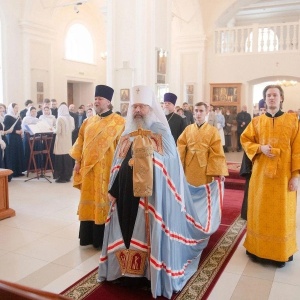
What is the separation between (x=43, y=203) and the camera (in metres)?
6.53

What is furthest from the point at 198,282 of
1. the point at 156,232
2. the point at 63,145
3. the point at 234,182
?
the point at 63,145

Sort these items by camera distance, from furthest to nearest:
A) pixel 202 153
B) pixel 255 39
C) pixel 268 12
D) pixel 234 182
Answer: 1. pixel 268 12
2. pixel 255 39
3. pixel 234 182
4. pixel 202 153

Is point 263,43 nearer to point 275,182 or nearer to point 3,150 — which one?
point 3,150

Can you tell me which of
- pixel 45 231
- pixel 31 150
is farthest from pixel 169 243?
pixel 31 150

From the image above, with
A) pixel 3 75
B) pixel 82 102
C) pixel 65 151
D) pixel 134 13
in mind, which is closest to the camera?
pixel 65 151

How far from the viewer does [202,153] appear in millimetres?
4848

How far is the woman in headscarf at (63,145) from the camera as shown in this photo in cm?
834

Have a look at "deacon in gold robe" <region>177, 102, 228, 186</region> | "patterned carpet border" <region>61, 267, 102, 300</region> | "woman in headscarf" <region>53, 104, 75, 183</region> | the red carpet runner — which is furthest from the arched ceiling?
"patterned carpet border" <region>61, 267, 102, 300</region>

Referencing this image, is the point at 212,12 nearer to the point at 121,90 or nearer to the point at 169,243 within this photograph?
the point at 121,90

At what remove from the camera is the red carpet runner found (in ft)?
10.6

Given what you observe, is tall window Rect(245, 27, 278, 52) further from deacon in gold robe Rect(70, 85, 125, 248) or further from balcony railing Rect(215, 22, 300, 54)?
deacon in gold robe Rect(70, 85, 125, 248)

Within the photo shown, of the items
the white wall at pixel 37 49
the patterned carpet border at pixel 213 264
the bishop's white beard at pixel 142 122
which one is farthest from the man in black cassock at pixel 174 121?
the white wall at pixel 37 49

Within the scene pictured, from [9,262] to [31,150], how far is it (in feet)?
16.3

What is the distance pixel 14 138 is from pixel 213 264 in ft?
20.9
